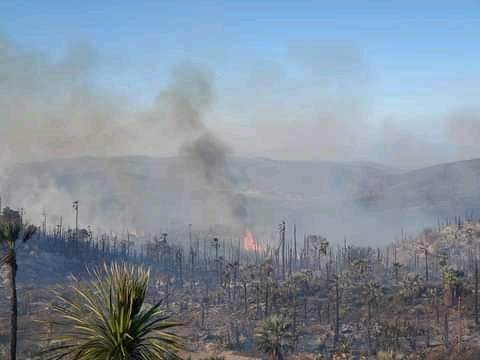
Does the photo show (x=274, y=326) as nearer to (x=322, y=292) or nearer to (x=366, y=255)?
(x=322, y=292)

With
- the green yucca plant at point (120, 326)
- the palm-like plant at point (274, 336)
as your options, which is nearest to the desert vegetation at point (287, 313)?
the palm-like plant at point (274, 336)

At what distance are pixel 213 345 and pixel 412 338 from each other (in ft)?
100

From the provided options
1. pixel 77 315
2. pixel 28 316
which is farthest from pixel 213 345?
pixel 77 315

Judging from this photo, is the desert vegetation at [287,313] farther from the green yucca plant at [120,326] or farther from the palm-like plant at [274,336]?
the green yucca plant at [120,326]

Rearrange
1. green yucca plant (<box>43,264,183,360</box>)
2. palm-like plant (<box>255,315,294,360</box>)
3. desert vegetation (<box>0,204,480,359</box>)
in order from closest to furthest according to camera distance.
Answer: green yucca plant (<box>43,264,183,360</box>), palm-like plant (<box>255,315,294,360</box>), desert vegetation (<box>0,204,480,359</box>)

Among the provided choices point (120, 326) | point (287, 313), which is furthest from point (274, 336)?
point (120, 326)

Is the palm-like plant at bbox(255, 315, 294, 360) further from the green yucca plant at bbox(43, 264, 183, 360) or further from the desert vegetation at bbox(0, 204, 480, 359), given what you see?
the green yucca plant at bbox(43, 264, 183, 360)

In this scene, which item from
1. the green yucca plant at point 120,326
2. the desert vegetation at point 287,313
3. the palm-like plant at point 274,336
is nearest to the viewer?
the green yucca plant at point 120,326

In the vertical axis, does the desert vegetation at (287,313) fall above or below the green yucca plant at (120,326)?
below

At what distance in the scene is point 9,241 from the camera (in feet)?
143

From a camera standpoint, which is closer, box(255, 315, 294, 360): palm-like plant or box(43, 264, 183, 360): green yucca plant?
box(43, 264, 183, 360): green yucca plant

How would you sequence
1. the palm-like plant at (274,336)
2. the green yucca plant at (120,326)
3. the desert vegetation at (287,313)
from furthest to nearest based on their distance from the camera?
the desert vegetation at (287,313) → the palm-like plant at (274,336) → the green yucca plant at (120,326)

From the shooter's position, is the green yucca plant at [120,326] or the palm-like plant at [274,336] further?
the palm-like plant at [274,336]

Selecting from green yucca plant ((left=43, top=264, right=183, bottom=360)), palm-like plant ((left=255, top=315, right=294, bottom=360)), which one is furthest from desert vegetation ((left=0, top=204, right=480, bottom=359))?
green yucca plant ((left=43, top=264, right=183, bottom=360))
